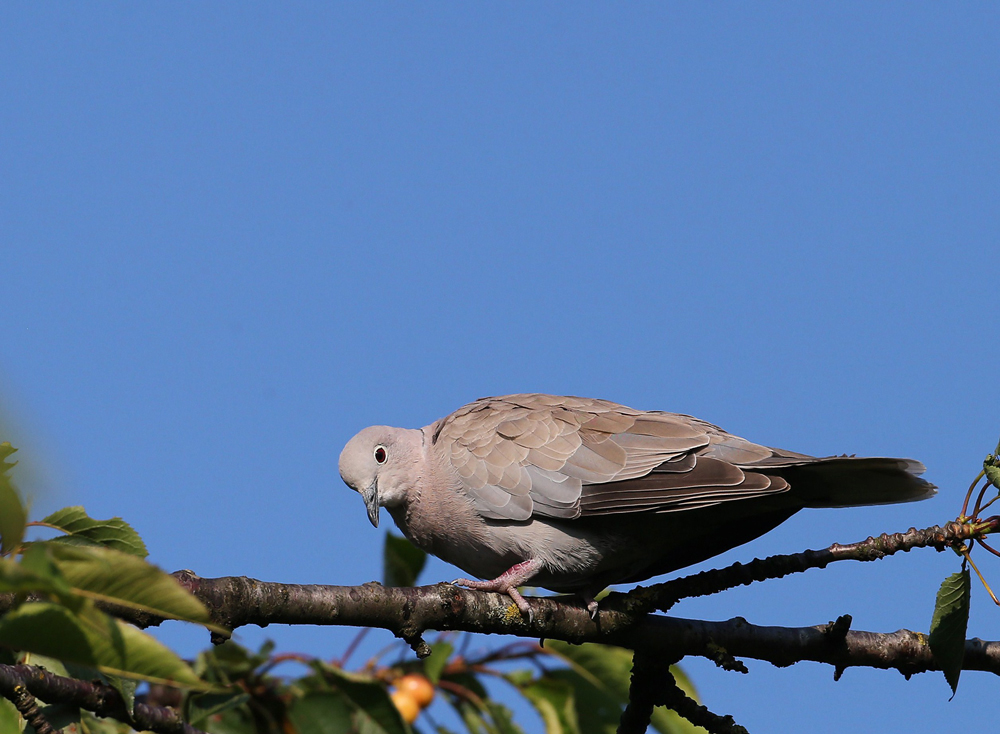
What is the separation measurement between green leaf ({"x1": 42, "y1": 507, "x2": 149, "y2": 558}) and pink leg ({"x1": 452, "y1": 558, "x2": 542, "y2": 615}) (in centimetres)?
148

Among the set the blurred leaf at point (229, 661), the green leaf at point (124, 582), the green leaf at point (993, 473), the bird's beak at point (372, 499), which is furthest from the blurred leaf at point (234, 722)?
the green leaf at point (993, 473)

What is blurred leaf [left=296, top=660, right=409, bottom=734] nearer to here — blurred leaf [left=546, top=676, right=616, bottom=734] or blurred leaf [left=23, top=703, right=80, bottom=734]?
blurred leaf [left=23, top=703, right=80, bottom=734]

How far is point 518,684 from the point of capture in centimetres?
448

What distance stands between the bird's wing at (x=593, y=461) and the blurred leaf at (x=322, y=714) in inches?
51.4

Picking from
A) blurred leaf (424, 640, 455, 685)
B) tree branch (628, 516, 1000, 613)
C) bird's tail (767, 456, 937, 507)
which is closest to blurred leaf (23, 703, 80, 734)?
blurred leaf (424, 640, 455, 685)

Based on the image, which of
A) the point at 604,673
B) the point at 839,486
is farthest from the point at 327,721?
the point at 839,486

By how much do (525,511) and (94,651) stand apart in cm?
287

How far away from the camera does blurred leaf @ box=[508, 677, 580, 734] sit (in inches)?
172

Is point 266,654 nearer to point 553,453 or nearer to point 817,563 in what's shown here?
point 553,453

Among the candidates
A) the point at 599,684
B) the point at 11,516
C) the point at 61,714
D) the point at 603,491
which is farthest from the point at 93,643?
the point at 599,684

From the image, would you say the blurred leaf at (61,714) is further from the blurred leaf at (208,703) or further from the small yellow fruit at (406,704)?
the small yellow fruit at (406,704)

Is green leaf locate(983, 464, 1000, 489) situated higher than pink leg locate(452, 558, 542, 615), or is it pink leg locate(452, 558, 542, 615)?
green leaf locate(983, 464, 1000, 489)

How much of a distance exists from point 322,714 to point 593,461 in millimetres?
1749

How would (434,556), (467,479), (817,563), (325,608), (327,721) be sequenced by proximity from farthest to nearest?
1. (434,556)
2. (467,479)
3. (817,563)
4. (327,721)
5. (325,608)
